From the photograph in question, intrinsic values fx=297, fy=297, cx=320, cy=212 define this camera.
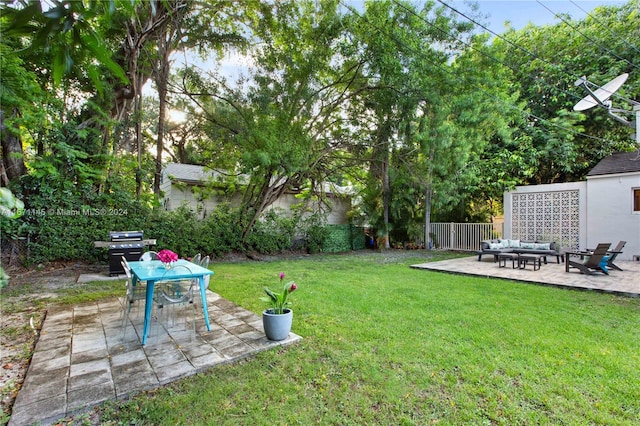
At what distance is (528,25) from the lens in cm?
1388

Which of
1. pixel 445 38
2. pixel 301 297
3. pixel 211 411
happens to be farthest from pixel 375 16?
pixel 211 411

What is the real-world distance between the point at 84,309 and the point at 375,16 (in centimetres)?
914

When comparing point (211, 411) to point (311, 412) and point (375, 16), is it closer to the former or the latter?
point (311, 412)

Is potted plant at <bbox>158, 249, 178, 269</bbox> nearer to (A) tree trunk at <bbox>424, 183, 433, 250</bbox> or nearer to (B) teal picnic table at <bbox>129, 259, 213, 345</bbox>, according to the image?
(B) teal picnic table at <bbox>129, 259, 213, 345</bbox>

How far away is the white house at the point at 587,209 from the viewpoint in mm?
9773

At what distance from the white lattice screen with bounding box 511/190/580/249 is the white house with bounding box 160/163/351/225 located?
742 centimetres

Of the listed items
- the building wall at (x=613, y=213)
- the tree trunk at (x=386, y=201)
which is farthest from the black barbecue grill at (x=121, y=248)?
the building wall at (x=613, y=213)

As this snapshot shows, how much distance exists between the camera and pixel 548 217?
11562 mm

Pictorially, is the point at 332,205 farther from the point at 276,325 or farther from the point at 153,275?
the point at 153,275

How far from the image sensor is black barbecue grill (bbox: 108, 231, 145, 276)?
6.80 metres

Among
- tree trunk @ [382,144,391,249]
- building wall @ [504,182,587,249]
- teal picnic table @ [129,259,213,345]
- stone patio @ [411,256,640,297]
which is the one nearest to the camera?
teal picnic table @ [129,259,213,345]

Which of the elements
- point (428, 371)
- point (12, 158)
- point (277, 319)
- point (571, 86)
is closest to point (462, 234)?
point (571, 86)

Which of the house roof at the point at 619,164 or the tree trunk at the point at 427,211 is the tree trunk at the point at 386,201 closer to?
the tree trunk at the point at 427,211

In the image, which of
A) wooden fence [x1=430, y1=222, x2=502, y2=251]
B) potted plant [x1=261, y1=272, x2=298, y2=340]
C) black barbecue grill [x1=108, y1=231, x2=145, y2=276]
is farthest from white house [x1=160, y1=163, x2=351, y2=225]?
potted plant [x1=261, y1=272, x2=298, y2=340]
